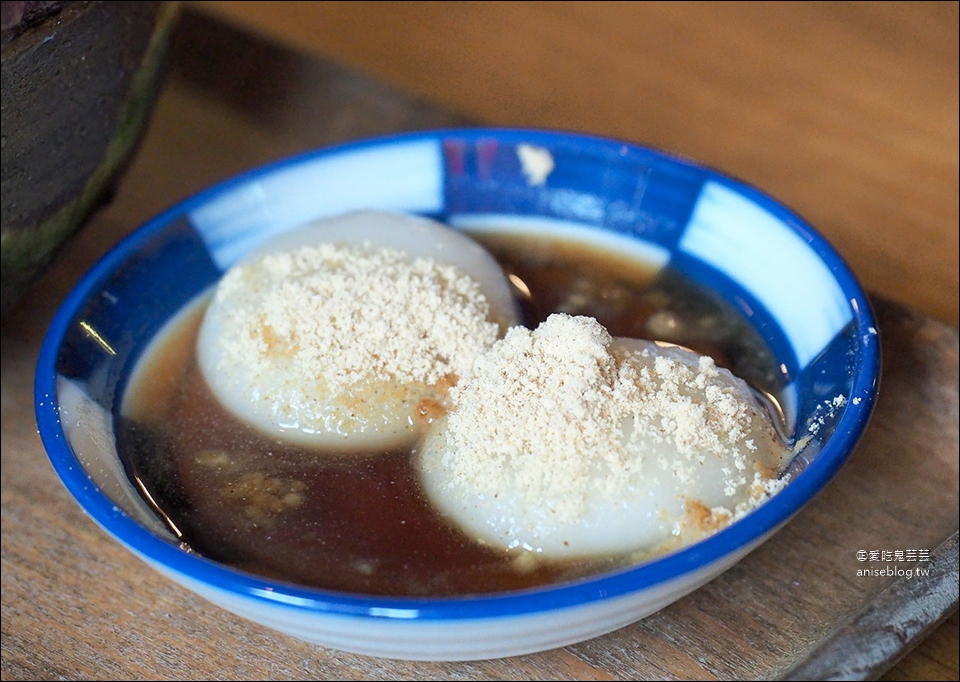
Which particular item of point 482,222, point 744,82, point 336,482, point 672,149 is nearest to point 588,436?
point 336,482

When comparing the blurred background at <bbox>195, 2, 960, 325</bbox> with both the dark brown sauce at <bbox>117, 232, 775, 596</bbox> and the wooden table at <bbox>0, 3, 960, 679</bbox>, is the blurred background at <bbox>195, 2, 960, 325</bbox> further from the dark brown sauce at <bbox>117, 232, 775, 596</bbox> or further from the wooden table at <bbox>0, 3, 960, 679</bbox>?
the dark brown sauce at <bbox>117, 232, 775, 596</bbox>

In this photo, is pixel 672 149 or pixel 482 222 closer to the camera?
pixel 482 222

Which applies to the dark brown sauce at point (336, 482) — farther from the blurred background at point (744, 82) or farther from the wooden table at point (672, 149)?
the blurred background at point (744, 82)

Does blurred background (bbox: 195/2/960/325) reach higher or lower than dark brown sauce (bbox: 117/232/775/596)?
higher

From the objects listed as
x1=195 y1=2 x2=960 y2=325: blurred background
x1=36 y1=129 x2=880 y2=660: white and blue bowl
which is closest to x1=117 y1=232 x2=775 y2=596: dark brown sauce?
x1=36 y1=129 x2=880 y2=660: white and blue bowl

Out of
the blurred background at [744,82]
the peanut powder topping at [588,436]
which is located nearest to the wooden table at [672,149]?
the blurred background at [744,82]

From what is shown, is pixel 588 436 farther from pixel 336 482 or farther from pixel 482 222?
pixel 482 222
